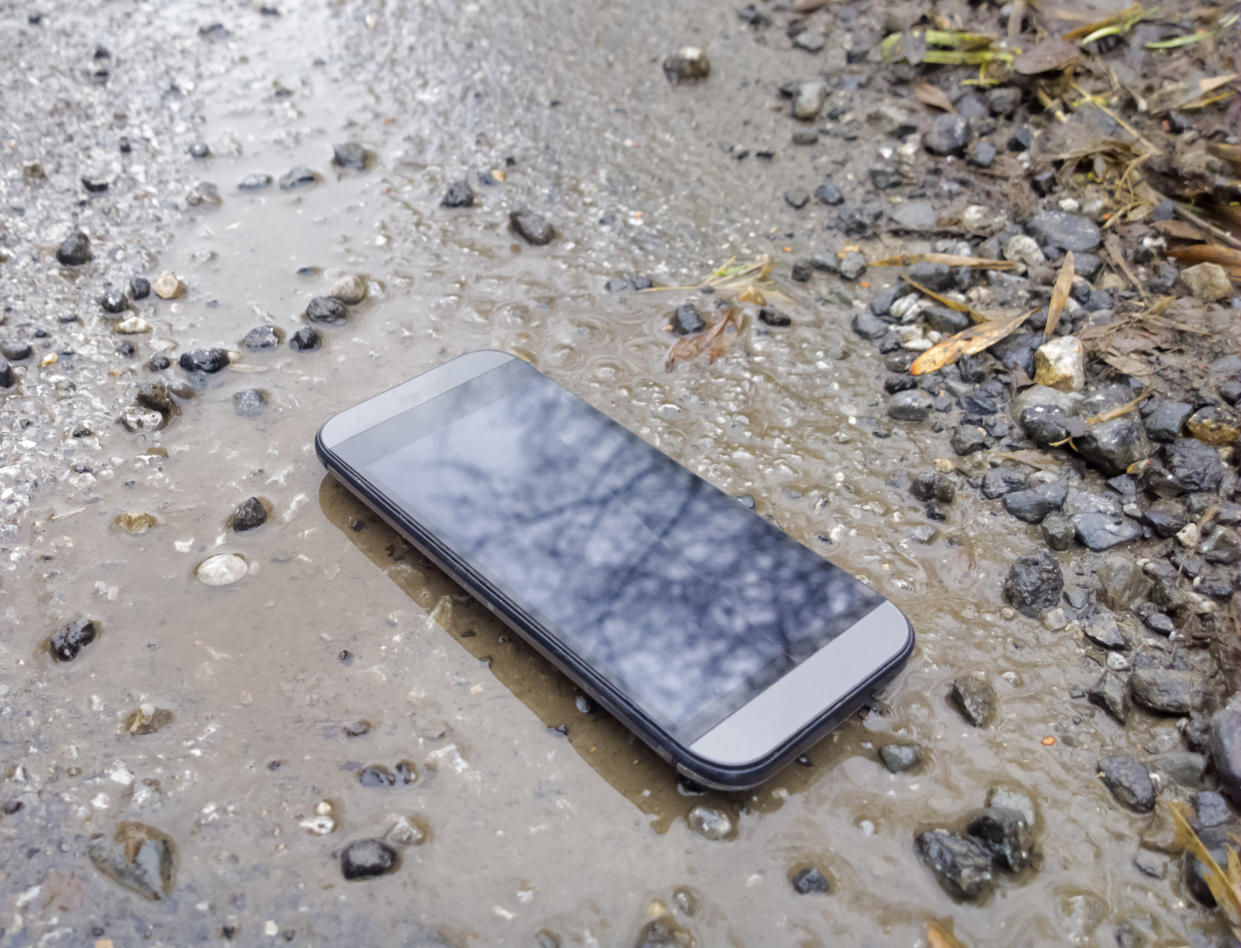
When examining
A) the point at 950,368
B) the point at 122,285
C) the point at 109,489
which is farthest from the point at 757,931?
the point at 122,285

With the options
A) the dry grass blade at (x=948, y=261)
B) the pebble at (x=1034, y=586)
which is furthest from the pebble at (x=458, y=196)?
the pebble at (x=1034, y=586)

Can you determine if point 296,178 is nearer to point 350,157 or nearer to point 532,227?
point 350,157

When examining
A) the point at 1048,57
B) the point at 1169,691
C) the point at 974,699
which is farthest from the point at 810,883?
the point at 1048,57

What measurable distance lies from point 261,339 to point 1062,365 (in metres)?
2.45

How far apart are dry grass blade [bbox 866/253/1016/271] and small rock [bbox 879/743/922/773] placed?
175 centimetres

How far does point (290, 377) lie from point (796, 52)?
2580 millimetres

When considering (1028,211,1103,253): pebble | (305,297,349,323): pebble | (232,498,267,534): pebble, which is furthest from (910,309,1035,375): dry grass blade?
(232,498,267,534): pebble

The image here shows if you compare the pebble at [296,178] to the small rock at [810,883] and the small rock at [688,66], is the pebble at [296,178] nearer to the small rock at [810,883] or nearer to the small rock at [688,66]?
the small rock at [688,66]

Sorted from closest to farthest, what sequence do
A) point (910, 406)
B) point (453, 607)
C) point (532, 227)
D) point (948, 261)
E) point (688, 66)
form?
A: point (453, 607), point (910, 406), point (948, 261), point (532, 227), point (688, 66)

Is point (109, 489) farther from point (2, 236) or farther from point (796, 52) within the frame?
point (796, 52)

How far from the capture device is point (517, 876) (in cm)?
192

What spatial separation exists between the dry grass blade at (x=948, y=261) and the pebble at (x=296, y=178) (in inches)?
82.3

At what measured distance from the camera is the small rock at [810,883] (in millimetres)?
1901

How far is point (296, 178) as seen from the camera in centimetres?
354
